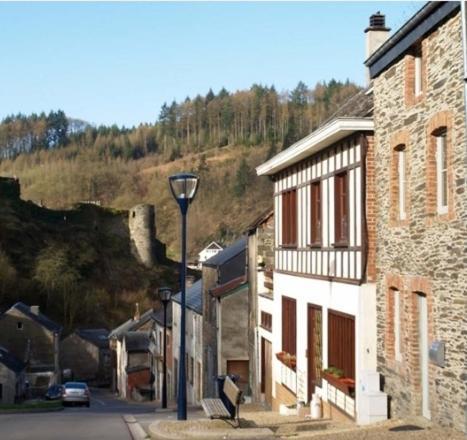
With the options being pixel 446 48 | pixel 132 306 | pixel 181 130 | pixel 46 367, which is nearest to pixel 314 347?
pixel 446 48

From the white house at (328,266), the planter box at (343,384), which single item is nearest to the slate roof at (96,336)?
the white house at (328,266)

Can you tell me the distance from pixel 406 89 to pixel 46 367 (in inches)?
1888

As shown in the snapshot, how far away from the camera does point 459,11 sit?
1063 cm

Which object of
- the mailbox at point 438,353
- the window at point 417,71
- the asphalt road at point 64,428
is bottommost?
the asphalt road at point 64,428

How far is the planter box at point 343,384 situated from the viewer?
48.4ft

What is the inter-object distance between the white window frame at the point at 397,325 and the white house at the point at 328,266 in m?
0.73

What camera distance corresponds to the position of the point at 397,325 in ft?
44.1

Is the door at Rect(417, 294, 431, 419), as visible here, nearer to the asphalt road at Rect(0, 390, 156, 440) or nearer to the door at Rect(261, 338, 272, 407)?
the asphalt road at Rect(0, 390, 156, 440)

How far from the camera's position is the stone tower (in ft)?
295

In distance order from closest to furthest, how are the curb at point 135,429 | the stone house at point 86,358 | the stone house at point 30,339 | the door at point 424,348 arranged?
the door at point 424,348, the curb at point 135,429, the stone house at point 30,339, the stone house at point 86,358

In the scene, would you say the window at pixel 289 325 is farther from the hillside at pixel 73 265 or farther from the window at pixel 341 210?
the hillside at pixel 73 265

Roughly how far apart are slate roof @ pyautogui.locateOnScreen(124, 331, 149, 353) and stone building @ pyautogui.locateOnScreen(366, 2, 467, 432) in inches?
1451

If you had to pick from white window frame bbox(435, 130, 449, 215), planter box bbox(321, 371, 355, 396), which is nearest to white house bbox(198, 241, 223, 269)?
planter box bbox(321, 371, 355, 396)

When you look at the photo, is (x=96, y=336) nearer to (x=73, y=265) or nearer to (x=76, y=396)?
(x=73, y=265)
